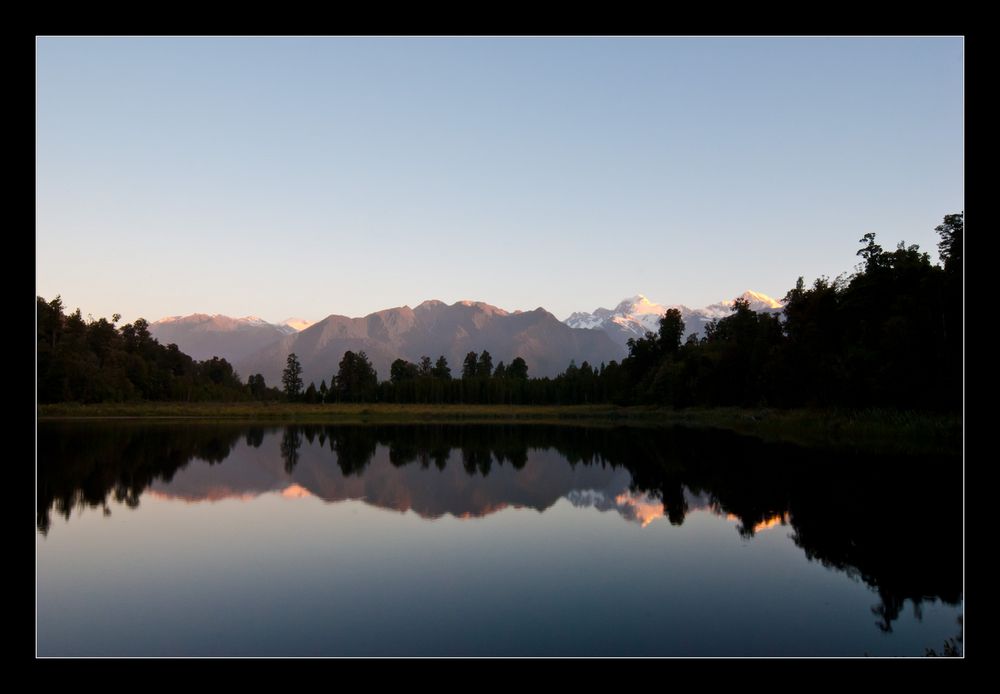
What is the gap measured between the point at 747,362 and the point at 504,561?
70.9m

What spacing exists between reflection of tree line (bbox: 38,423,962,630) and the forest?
10.1 metres

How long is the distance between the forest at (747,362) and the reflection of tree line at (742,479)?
1010cm

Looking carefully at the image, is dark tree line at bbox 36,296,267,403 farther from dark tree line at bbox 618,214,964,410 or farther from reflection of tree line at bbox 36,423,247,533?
dark tree line at bbox 618,214,964,410

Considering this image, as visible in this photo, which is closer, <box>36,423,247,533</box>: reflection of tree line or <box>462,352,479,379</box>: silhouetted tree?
<box>36,423,247,533</box>: reflection of tree line

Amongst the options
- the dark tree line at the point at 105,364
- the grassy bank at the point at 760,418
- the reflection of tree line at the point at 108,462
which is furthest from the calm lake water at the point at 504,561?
the dark tree line at the point at 105,364

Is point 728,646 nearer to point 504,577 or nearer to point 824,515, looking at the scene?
point 504,577

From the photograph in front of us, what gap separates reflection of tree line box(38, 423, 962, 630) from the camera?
1473 centimetres

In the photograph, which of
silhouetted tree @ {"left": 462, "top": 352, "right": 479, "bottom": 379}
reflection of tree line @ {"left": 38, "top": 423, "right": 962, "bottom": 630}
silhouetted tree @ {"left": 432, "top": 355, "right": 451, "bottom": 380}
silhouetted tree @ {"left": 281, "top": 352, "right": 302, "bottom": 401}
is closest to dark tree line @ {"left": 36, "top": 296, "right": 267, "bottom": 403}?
silhouetted tree @ {"left": 281, "top": 352, "right": 302, "bottom": 401}
